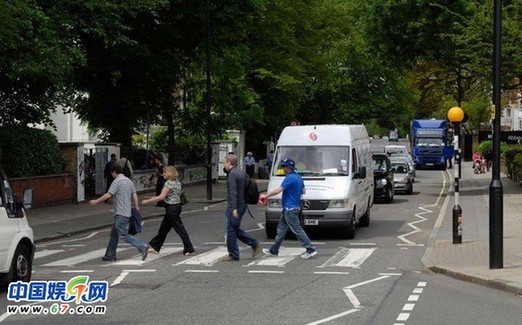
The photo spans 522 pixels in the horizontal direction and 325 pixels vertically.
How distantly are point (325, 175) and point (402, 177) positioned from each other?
61.3ft

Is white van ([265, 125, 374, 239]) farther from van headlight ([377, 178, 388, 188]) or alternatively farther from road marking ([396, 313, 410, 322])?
van headlight ([377, 178, 388, 188])

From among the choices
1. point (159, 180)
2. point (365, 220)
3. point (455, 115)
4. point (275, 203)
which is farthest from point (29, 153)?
point (455, 115)

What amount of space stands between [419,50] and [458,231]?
23209 mm

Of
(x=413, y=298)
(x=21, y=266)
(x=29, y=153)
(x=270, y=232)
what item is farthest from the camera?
(x=29, y=153)

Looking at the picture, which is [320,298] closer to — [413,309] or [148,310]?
[413,309]

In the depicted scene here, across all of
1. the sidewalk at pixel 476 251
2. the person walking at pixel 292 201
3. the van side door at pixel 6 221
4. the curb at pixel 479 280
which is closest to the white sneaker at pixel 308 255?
the person walking at pixel 292 201

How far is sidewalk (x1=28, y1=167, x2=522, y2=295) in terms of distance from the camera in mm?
15312

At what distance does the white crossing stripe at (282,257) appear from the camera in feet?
56.2

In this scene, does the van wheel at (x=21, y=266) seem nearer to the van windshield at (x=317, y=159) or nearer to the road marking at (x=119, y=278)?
the road marking at (x=119, y=278)

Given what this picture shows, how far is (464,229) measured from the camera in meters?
23.9

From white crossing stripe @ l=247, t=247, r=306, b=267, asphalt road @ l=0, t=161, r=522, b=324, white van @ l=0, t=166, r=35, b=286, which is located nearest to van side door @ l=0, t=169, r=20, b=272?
white van @ l=0, t=166, r=35, b=286

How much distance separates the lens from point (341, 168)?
22.2m

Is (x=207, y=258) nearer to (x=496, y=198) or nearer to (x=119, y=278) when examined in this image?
(x=119, y=278)

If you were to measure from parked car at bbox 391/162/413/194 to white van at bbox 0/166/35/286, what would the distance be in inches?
1061
